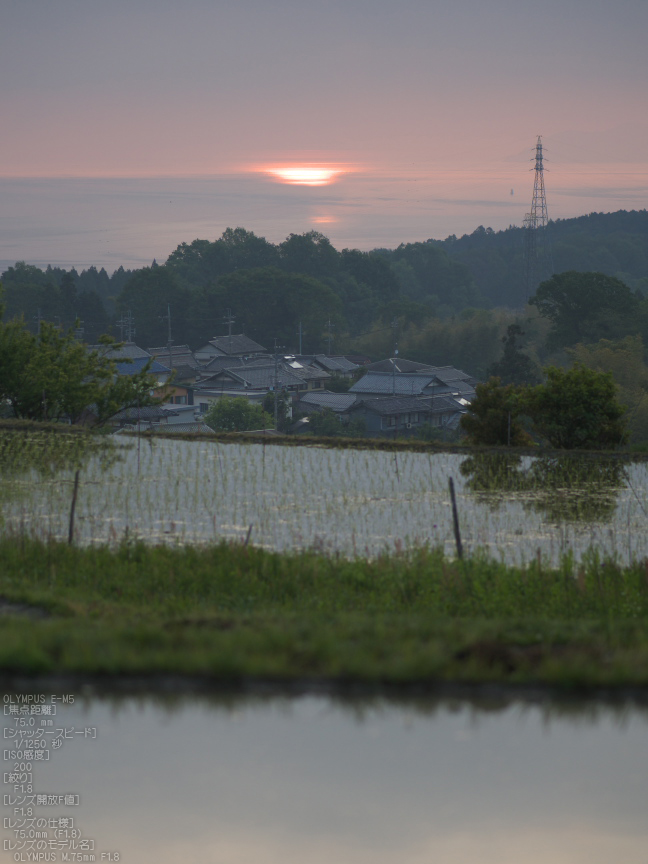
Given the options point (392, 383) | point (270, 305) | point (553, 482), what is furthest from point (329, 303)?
point (553, 482)

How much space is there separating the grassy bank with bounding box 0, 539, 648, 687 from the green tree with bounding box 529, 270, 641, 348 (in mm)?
41301

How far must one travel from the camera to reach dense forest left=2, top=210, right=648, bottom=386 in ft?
157

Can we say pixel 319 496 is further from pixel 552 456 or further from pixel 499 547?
pixel 552 456

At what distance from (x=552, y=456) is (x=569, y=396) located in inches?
39.8

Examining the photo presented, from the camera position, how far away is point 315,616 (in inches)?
225

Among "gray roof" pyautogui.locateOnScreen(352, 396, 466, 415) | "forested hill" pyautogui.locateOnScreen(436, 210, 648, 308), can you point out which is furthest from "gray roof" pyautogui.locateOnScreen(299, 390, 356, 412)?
"forested hill" pyautogui.locateOnScreen(436, 210, 648, 308)

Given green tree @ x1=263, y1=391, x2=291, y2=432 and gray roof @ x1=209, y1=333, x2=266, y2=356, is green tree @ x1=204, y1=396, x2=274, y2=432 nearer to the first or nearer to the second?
green tree @ x1=263, y1=391, x2=291, y2=432

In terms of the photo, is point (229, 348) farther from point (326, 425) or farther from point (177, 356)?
point (326, 425)

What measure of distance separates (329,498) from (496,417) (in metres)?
→ 4.34

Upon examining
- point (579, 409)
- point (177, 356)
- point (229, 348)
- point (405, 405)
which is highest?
point (579, 409)

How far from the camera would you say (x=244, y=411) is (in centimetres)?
3528

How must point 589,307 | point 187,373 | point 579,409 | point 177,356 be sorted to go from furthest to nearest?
1. point 177,356
2. point 187,373
3. point 589,307
4. point 579,409

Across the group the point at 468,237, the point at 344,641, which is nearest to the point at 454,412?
the point at 344,641

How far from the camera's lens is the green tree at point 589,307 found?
46.3 meters
